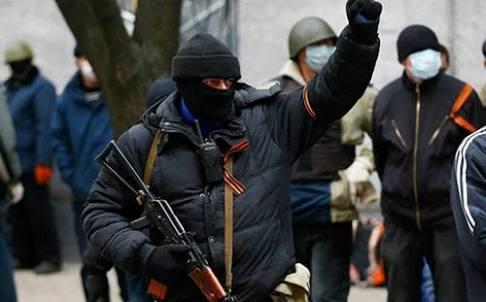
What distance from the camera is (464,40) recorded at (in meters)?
9.55

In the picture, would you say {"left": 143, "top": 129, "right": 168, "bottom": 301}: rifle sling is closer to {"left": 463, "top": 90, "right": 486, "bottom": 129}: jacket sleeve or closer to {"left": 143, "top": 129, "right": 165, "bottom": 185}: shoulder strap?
{"left": 143, "top": 129, "right": 165, "bottom": 185}: shoulder strap

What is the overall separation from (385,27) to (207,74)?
4.76 m

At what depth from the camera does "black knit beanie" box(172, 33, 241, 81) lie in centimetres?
507

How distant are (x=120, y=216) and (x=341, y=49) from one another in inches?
42.8

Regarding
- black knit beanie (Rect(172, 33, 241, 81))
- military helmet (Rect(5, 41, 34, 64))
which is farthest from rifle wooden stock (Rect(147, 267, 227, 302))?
military helmet (Rect(5, 41, 34, 64))

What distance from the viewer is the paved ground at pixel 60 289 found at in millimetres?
9172

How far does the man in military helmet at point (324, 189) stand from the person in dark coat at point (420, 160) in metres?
0.18

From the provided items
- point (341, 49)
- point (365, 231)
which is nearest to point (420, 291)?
point (365, 231)

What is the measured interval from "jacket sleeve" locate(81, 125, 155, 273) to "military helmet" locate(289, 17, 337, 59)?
228 cm

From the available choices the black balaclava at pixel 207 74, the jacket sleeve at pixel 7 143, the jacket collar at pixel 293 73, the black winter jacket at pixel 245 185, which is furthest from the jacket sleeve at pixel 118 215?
the jacket sleeve at pixel 7 143

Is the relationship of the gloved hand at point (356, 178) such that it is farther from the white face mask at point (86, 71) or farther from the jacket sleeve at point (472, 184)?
the white face mask at point (86, 71)

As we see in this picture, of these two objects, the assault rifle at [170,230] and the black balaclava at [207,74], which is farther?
the black balaclava at [207,74]

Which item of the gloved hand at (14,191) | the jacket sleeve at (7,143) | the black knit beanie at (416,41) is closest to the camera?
the black knit beanie at (416,41)

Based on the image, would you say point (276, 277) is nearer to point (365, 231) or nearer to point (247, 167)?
point (247, 167)
